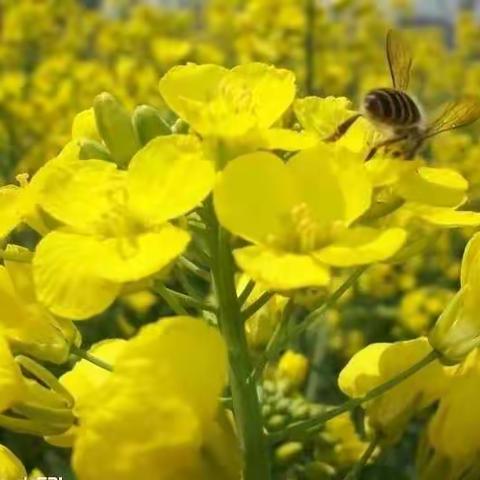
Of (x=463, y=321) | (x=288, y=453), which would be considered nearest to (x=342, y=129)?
(x=463, y=321)

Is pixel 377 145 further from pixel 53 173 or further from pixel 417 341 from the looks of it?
pixel 53 173

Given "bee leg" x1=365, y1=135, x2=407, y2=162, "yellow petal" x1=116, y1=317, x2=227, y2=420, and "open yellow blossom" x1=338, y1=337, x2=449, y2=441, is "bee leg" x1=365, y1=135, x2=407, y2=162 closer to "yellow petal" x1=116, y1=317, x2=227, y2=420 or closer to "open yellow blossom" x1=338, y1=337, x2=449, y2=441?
"open yellow blossom" x1=338, y1=337, x2=449, y2=441

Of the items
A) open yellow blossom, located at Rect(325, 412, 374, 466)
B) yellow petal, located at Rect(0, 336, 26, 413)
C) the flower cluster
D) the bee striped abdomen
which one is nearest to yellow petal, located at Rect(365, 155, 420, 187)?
the flower cluster

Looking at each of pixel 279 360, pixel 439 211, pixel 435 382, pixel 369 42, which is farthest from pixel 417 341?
pixel 369 42

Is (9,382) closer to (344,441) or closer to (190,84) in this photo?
(190,84)

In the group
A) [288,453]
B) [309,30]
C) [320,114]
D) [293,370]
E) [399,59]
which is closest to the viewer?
[320,114]

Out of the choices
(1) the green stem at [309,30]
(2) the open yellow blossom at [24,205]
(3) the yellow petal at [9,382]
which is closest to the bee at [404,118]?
(2) the open yellow blossom at [24,205]
